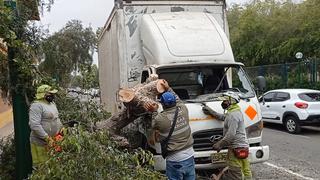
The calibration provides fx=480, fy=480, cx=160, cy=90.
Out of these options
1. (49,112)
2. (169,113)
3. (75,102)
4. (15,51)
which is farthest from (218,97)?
(15,51)

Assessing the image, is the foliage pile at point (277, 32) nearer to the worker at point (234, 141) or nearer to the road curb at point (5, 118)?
the road curb at point (5, 118)

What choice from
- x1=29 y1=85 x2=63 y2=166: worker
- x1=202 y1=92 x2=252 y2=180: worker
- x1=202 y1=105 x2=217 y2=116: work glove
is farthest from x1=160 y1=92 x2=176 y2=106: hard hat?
x1=29 y1=85 x2=63 y2=166: worker

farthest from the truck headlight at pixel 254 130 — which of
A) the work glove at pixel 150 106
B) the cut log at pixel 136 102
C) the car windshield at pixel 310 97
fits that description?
the car windshield at pixel 310 97

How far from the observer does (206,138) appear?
760cm

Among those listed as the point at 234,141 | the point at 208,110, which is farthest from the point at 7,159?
the point at 234,141

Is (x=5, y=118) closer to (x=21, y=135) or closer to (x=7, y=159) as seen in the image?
(x=7, y=159)

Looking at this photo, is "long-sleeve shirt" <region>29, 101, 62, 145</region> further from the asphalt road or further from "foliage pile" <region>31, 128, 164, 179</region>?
the asphalt road

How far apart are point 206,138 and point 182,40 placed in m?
1.86

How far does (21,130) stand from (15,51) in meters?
1.13

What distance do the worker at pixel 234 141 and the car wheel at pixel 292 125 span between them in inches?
328

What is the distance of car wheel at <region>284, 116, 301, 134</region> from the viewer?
15250 mm

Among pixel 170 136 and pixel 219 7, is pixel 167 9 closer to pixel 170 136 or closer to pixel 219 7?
pixel 219 7

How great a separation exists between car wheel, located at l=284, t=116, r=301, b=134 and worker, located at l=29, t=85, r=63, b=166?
1040 centimetres

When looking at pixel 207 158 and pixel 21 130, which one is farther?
pixel 207 158
